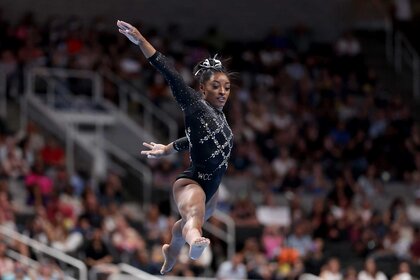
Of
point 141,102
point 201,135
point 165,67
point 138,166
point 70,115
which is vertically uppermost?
point 141,102

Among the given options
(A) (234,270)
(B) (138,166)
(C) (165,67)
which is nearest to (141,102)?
(B) (138,166)

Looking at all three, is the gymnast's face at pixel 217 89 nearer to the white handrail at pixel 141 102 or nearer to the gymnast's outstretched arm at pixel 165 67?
the gymnast's outstretched arm at pixel 165 67

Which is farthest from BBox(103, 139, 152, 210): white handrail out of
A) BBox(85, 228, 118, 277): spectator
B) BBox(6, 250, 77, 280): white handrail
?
BBox(6, 250, 77, 280): white handrail

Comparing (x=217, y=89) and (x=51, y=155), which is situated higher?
(x=51, y=155)

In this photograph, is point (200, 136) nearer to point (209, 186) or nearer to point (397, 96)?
point (209, 186)

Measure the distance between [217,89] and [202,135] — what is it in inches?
15.4

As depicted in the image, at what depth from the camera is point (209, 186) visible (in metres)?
8.50

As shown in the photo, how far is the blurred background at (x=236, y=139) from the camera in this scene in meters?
15.4

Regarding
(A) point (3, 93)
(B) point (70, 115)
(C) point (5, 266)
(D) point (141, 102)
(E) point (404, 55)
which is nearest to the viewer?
(C) point (5, 266)

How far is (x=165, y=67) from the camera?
804 centimetres

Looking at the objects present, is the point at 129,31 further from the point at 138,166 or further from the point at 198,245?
the point at 138,166

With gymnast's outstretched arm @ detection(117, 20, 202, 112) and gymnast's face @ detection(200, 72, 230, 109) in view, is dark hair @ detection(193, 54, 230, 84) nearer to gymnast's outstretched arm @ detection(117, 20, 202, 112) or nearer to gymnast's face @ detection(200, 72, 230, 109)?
gymnast's face @ detection(200, 72, 230, 109)

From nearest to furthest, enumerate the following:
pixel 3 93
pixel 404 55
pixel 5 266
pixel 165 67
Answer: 1. pixel 165 67
2. pixel 5 266
3. pixel 3 93
4. pixel 404 55

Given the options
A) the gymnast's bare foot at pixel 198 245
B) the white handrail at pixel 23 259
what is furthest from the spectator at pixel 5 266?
the gymnast's bare foot at pixel 198 245
